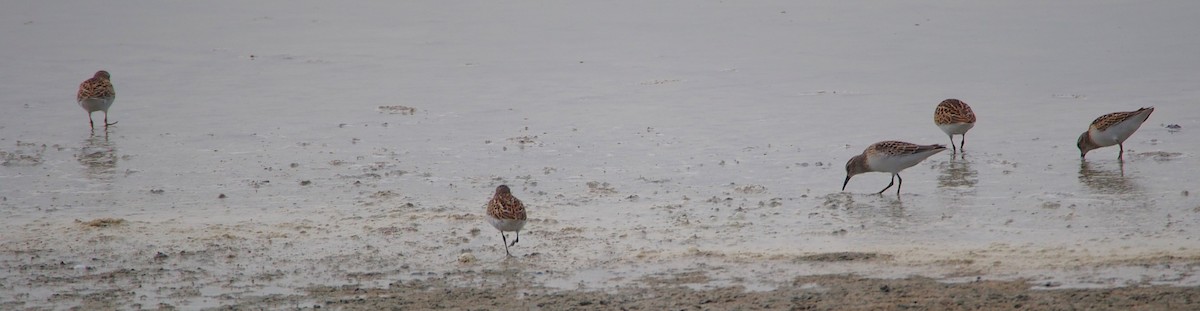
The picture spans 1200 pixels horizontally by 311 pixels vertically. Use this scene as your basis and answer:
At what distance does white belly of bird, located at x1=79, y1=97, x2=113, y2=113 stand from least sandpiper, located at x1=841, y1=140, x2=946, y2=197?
758cm

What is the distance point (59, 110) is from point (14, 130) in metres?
1.42

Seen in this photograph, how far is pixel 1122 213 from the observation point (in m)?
8.87

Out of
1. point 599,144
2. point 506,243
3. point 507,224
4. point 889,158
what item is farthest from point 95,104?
point 889,158

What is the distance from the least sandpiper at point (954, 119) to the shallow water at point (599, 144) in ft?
0.76

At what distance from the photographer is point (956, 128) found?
11984 mm

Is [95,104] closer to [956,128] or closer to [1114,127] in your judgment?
[956,128]

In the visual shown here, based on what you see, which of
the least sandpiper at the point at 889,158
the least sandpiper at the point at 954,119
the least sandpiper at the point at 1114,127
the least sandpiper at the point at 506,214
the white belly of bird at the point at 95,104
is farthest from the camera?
the white belly of bird at the point at 95,104

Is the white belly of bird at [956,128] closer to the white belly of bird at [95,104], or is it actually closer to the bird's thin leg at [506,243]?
the bird's thin leg at [506,243]

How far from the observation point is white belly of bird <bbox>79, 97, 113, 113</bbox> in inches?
523

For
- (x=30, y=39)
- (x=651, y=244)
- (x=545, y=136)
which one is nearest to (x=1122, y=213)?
(x=651, y=244)

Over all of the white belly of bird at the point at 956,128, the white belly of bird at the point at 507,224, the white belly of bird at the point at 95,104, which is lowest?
the white belly of bird at the point at 95,104

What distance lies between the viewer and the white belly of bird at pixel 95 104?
523 inches

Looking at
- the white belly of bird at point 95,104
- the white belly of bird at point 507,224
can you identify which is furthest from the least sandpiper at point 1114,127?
the white belly of bird at point 95,104

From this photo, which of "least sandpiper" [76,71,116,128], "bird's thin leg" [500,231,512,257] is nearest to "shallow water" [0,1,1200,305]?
"bird's thin leg" [500,231,512,257]
